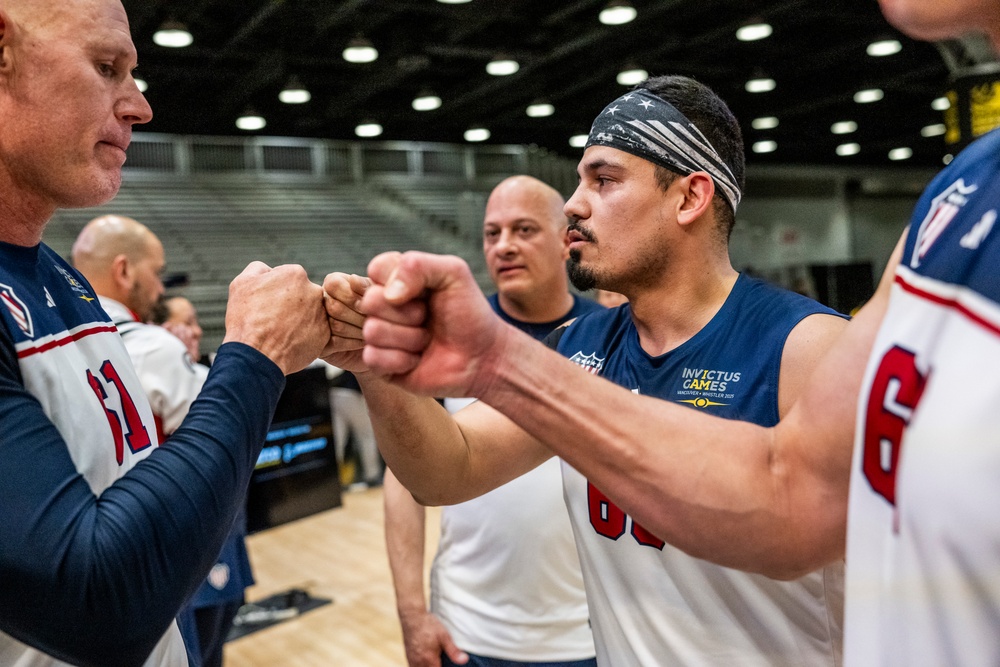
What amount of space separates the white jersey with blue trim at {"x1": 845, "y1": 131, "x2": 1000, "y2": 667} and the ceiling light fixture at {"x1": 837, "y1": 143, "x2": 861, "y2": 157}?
21794mm

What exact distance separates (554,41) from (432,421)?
37.8 feet

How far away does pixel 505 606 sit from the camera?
2848mm

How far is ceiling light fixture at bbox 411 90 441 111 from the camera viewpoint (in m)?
13.8

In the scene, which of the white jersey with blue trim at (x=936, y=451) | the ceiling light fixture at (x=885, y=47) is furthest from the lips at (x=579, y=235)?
the ceiling light fixture at (x=885, y=47)

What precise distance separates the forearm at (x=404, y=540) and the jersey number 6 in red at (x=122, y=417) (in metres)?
1.46

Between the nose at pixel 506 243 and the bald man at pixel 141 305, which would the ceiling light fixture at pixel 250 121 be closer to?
the bald man at pixel 141 305

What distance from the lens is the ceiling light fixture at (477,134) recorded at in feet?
57.0

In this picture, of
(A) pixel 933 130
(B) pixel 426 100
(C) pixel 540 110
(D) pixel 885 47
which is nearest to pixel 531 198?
(D) pixel 885 47

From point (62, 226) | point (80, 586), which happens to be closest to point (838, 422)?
point (80, 586)

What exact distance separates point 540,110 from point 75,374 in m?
14.9

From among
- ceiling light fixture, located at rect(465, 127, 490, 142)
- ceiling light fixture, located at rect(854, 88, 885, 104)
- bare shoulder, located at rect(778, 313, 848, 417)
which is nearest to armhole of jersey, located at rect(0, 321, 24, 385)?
bare shoulder, located at rect(778, 313, 848, 417)

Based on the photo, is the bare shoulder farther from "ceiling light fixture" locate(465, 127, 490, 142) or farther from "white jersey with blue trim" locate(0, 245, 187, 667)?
"ceiling light fixture" locate(465, 127, 490, 142)

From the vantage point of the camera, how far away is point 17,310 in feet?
4.17

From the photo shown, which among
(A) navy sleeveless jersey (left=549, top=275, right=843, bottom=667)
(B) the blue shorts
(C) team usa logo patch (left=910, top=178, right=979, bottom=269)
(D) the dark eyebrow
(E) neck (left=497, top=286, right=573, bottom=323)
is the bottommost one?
(B) the blue shorts
